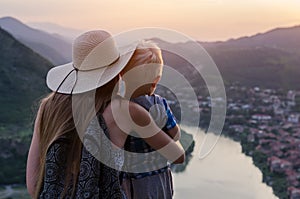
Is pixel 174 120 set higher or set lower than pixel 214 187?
higher

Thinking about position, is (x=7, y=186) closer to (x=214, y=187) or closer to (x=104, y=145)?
(x=214, y=187)

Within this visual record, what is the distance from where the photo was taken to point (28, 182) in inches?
33.9

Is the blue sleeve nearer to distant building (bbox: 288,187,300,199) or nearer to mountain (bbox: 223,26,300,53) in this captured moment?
distant building (bbox: 288,187,300,199)

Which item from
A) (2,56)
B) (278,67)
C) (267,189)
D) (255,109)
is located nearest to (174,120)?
(267,189)

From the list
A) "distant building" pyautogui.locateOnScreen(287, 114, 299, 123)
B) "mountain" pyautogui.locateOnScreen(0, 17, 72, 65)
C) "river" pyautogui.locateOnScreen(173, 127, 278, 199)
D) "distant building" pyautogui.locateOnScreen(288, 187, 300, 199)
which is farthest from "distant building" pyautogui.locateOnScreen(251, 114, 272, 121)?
"distant building" pyautogui.locateOnScreen(288, 187, 300, 199)

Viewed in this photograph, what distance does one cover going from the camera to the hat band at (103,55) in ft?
2.68

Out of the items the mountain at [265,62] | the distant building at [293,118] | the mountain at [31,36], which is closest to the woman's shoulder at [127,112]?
the mountain at [31,36]

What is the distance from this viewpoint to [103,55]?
2.68 ft

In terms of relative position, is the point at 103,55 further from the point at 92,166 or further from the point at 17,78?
the point at 17,78

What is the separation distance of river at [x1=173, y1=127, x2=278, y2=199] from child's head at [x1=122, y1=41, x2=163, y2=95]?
6.58 m

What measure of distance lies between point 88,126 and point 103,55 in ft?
0.40

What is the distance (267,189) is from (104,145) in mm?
8532

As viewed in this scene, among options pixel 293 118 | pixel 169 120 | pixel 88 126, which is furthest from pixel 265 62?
pixel 88 126

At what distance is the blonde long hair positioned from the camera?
79 cm
